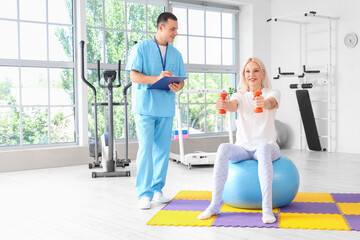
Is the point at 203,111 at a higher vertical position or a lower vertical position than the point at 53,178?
higher

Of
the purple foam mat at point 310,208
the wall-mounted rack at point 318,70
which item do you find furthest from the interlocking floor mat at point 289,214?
the wall-mounted rack at point 318,70

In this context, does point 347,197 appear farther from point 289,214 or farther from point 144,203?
point 144,203

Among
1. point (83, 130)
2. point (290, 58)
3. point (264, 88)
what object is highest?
point (290, 58)

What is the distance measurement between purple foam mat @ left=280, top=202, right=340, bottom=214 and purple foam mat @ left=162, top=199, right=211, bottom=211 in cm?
59

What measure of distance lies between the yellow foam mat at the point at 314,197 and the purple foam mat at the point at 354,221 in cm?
51

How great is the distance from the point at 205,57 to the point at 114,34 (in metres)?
1.75

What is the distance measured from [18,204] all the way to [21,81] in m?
2.58

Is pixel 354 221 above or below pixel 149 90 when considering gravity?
below

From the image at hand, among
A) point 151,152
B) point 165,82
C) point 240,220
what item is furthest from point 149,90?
point 240,220

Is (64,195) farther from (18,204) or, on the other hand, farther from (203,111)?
(203,111)

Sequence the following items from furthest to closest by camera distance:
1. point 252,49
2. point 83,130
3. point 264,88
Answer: point 252,49
point 83,130
point 264,88

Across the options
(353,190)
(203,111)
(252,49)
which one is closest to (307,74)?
(252,49)

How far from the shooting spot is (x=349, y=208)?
127 inches

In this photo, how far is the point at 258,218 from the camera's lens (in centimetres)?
296
